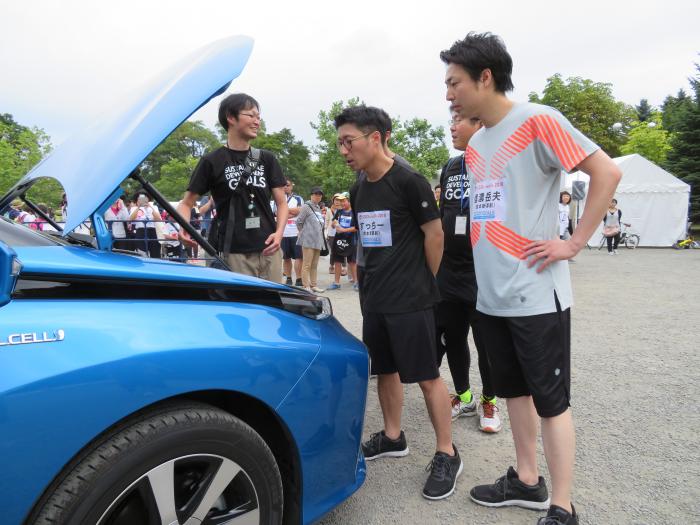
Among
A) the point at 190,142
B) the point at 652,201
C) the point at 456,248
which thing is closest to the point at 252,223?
the point at 456,248

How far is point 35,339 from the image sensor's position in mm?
1099

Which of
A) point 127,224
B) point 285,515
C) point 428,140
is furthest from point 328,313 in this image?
point 428,140

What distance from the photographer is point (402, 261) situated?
2.31 m

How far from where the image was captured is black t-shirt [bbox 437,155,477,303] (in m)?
2.87

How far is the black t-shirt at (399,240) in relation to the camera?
227 centimetres

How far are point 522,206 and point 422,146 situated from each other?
49.8 meters

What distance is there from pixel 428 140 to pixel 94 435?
168 feet

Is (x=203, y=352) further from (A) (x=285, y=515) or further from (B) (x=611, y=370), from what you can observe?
(B) (x=611, y=370)

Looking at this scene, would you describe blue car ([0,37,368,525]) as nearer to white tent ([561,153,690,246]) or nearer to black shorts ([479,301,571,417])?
black shorts ([479,301,571,417])

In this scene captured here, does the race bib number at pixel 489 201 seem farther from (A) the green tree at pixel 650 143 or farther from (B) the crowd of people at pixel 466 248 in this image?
(A) the green tree at pixel 650 143

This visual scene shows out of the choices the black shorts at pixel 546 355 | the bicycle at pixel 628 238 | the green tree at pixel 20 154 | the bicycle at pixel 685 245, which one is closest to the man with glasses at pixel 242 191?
the black shorts at pixel 546 355

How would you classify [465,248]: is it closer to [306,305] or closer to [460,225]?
[460,225]

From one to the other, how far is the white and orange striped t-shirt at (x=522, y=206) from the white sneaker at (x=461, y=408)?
143 centimetres

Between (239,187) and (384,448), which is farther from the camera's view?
(239,187)
